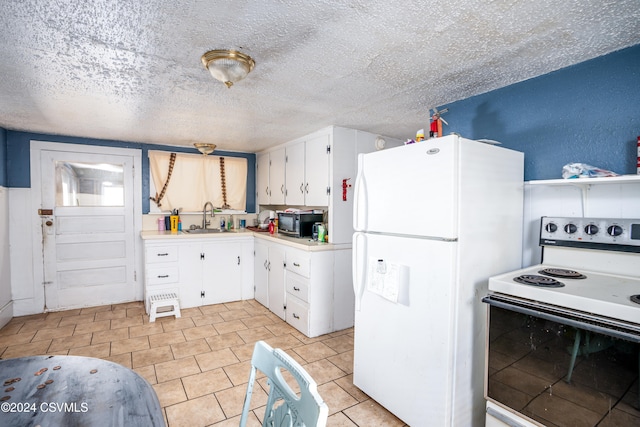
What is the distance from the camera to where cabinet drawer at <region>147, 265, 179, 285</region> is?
12.6ft

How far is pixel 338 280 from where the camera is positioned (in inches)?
133

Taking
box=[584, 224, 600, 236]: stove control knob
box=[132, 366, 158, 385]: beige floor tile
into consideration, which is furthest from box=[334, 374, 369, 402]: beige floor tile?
box=[584, 224, 600, 236]: stove control knob

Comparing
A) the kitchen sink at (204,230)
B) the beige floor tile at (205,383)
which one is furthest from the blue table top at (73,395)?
the kitchen sink at (204,230)

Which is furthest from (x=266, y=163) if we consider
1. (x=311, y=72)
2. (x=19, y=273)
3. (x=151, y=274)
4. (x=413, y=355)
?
(x=413, y=355)

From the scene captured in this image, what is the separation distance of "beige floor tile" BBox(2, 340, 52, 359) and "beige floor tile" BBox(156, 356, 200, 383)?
113cm

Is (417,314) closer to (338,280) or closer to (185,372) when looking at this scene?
(338,280)

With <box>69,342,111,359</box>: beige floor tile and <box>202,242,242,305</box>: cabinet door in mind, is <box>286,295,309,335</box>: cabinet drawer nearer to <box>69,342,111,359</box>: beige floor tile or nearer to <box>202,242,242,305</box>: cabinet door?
<box>202,242,242,305</box>: cabinet door

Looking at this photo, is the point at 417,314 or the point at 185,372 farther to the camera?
the point at 185,372

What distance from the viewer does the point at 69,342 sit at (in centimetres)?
305

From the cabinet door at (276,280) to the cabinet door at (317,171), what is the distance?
0.71 meters

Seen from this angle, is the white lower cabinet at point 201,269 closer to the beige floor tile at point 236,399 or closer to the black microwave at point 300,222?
the black microwave at point 300,222

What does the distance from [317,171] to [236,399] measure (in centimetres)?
225

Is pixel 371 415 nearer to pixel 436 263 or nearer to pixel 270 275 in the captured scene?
pixel 436 263

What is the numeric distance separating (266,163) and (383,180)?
301 centimetres
